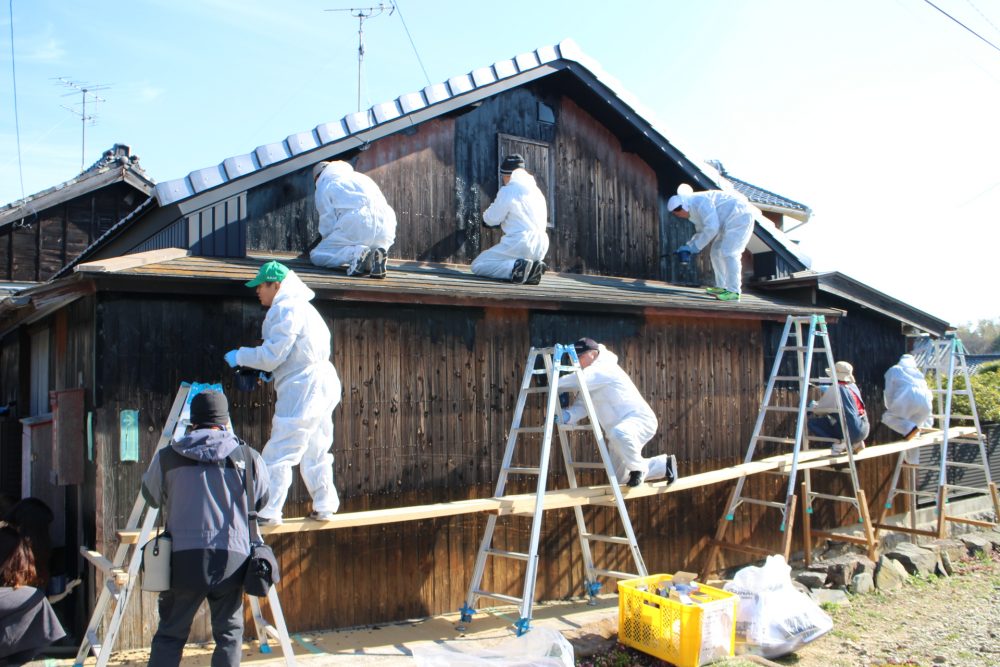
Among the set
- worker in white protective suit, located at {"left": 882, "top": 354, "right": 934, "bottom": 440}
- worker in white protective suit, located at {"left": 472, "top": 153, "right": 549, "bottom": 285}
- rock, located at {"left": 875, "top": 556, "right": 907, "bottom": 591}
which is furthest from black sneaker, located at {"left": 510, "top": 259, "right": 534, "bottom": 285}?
worker in white protective suit, located at {"left": 882, "top": 354, "right": 934, "bottom": 440}

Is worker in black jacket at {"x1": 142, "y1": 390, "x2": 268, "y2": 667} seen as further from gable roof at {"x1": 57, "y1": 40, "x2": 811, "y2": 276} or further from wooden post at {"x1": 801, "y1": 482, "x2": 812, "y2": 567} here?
wooden post at {"x1": 801, "y1": 482, "x2": 812, "y2": 567}

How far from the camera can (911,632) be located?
7.45 m

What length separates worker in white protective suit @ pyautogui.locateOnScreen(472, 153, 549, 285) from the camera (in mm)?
8156

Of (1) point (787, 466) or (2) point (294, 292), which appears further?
(1) point (787, 466)

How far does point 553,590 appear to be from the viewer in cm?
785

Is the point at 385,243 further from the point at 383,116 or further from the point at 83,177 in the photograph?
the point at 83,177

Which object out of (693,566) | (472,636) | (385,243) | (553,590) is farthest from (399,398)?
(693,566)

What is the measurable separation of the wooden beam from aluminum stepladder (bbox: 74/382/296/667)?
17cm

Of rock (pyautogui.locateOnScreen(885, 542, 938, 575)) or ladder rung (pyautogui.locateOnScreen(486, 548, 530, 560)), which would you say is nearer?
ladder rung (pyautogui.locateOnScreen(486, 548, 530, 560))

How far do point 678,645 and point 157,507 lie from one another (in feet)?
12.3

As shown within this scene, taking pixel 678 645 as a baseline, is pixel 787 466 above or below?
above

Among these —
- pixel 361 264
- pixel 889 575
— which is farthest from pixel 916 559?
pixel 361 264

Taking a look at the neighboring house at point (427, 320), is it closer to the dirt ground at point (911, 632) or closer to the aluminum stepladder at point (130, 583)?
the aluminum stepladder at point (130, 583)

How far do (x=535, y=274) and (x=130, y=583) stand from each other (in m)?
4.65
